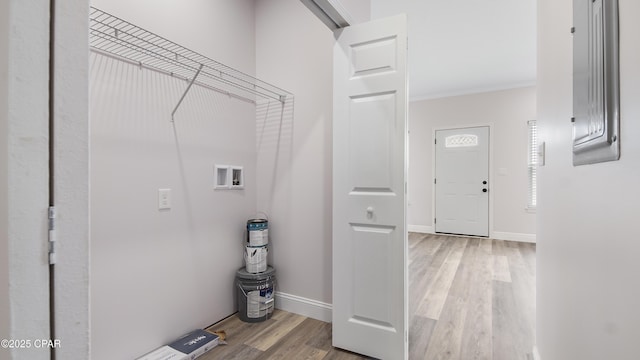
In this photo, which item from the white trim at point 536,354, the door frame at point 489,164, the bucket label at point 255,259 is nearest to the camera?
the white trim at point 536,354

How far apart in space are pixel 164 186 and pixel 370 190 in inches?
50.7

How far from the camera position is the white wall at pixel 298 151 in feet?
7.47

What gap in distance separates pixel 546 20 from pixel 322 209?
174cm

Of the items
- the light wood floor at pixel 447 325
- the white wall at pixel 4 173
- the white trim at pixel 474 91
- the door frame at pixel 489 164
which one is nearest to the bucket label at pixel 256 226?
the light wood floor at pixel 447 325

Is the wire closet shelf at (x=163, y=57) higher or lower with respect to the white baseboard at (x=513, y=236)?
higher

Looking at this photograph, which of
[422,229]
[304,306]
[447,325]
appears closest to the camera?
[447,325]

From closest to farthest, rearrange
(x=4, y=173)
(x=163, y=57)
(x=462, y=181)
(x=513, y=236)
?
1. (x=4, y=173)
2. (x=163, y=57)
3. (x=513, y=236)
4. (x=462, y=181)

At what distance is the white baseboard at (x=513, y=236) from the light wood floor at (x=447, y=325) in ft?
4.83

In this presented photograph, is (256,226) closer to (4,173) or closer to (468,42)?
(4,173)

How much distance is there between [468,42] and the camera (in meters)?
3.47

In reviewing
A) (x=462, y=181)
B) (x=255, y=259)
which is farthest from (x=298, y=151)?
(x=462, y=181)

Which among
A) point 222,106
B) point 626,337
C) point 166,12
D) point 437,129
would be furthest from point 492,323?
point 437,129

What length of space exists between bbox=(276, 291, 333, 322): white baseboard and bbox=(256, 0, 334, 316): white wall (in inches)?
1.2

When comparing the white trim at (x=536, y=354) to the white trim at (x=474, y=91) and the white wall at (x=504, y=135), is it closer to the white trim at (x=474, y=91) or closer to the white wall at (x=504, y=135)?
the white wall at (x=504, y=135)
